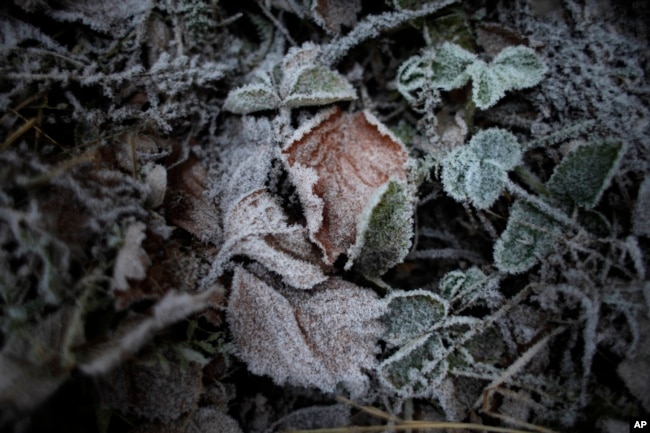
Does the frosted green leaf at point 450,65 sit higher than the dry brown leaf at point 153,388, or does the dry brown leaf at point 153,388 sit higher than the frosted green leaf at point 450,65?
the frosted green leaf at point 450,65

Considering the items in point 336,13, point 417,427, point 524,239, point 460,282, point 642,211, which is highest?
point 336,13

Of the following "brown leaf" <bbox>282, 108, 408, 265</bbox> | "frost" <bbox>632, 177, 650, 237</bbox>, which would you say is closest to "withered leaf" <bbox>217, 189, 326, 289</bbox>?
"brown leaf" <bbox>282, 108, 408, 265</bbox>

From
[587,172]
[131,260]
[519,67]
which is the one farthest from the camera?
[519,67]

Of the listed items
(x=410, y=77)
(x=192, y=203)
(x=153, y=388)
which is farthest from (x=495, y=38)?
(x=153, y=388)

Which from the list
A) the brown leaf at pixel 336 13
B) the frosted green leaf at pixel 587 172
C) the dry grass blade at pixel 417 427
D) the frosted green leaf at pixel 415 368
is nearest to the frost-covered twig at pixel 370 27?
the brown leaf at pixel 336 13

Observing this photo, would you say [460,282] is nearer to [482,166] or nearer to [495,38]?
[482,166]

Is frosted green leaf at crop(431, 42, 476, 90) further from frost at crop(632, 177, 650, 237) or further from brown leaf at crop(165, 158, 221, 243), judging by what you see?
brown leaf at crop(165, 158, 221, 243)

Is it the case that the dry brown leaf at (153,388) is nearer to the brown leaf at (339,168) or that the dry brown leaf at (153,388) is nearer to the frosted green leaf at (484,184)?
the brown leaf at (339,168)
